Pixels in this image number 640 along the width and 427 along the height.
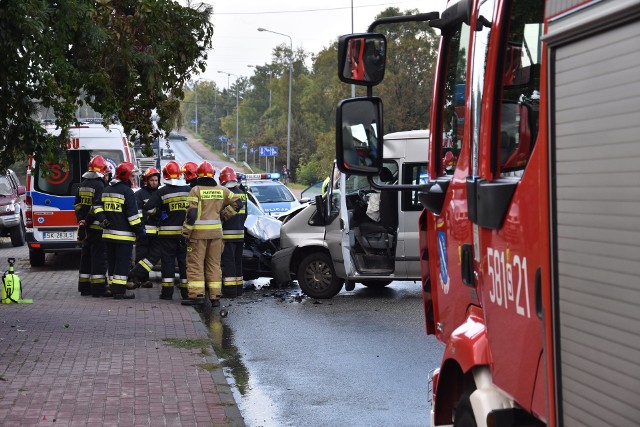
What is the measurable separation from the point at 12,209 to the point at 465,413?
24.3 m

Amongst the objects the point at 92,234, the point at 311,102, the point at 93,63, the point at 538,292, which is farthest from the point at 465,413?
the point at 311,102

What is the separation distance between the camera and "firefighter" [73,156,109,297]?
50.9 ft

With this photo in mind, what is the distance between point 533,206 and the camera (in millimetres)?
3182

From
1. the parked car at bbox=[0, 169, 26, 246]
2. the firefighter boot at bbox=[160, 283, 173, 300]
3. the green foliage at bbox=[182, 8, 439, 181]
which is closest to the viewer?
the firefighter boot at bbox=[160, 283, 173, 300]

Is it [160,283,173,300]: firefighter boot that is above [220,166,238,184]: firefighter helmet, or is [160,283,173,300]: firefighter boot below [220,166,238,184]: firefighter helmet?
below

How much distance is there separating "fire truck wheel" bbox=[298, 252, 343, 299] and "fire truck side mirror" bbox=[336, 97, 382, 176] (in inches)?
436

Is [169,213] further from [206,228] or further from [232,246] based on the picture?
[232,246]

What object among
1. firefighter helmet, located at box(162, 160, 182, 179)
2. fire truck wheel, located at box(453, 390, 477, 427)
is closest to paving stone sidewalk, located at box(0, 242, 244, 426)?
firefighter helmet, located at box(162, 160, 182, 179)

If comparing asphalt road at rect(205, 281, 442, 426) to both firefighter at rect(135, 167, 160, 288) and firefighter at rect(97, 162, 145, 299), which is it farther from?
firefighter at rect(97, 162, 145, 299)

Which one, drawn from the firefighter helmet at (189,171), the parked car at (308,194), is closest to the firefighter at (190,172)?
the firefighter helmet at (189,171)

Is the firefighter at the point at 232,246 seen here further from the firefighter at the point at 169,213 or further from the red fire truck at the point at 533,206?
the red fire truck at the point at 533,206

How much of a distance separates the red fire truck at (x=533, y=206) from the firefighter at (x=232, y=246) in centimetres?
1033

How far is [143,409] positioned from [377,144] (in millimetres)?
4135

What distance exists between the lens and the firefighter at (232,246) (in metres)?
15.1
